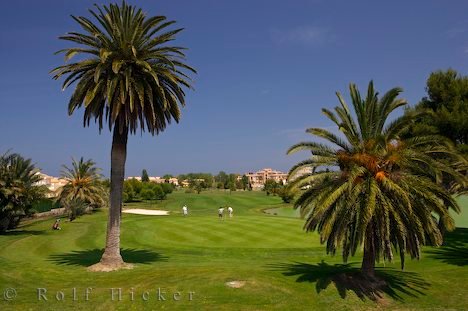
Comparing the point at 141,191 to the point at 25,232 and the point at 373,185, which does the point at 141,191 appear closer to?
the point at 25,232

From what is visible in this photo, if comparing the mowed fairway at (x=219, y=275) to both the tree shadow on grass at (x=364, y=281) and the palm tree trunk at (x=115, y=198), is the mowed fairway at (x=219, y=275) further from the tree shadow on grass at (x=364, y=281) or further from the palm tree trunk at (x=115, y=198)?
the palm tree trunk at (x=115, y=198)

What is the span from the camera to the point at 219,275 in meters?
21.4

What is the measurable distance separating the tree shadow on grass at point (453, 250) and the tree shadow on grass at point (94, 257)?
19.4 meters

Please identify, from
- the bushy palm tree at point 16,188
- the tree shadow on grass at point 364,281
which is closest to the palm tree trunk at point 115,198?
the tree shadow on grass at point 364,281

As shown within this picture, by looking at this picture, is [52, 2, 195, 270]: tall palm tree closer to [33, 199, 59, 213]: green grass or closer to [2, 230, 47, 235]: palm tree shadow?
[2, 230, 47, 235]: palm tree shadow

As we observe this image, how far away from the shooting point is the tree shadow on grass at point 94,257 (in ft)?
90.4

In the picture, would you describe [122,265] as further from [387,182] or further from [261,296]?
[387,182]

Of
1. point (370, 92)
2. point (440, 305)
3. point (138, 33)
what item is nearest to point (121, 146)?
point (138, 33)

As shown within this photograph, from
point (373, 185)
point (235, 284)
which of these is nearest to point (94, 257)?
point (235, 284)

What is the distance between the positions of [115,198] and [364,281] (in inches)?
586

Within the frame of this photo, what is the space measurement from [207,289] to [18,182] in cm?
2843

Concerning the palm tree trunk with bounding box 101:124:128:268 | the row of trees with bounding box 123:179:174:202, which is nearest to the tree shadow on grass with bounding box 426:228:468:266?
the palm tree trunk with bounding box 101:124:128:268

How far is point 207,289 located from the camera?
1928cm

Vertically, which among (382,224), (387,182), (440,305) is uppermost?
(387,182)
